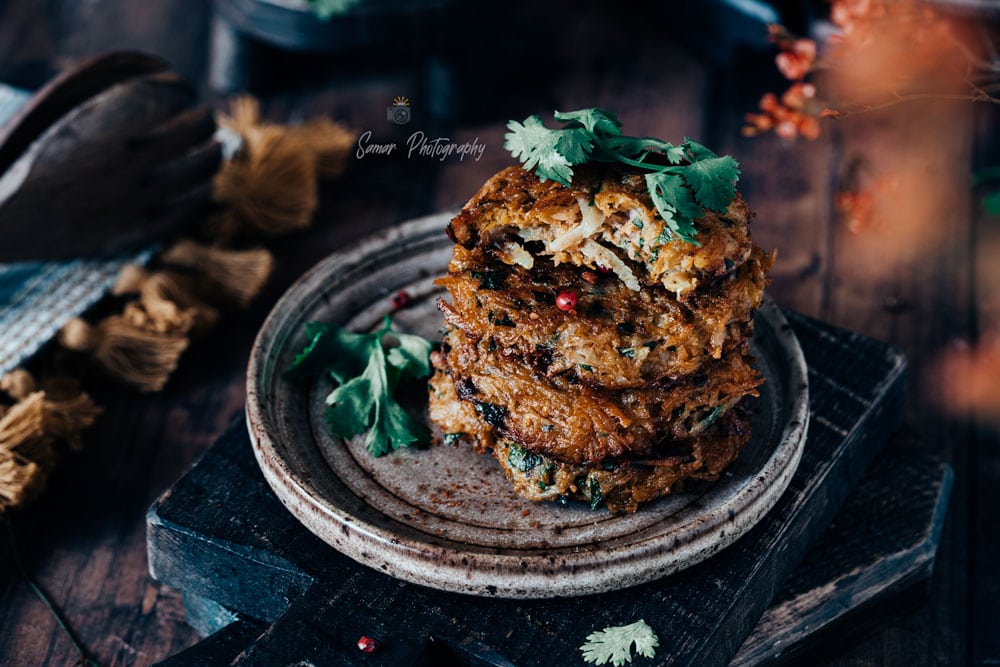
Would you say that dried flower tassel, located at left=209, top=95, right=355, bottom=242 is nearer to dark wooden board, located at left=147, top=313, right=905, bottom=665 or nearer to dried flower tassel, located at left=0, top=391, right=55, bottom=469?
dried flower tassel, located at left=0, top=391, right=55, bottom=469

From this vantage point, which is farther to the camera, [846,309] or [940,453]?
[846,309]

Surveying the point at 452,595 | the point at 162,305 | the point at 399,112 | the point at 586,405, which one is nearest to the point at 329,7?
the point at 399,112

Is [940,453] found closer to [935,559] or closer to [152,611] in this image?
[935,559]

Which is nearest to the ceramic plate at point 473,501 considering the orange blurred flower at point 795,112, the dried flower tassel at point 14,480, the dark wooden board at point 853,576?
the dark wooden board at point 853,576

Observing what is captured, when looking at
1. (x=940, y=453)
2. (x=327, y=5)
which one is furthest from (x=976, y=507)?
(x=327, y=5)

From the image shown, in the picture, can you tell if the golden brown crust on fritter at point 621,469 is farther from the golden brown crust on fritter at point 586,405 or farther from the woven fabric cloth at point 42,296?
the woven fabric cloth at point 42,296
